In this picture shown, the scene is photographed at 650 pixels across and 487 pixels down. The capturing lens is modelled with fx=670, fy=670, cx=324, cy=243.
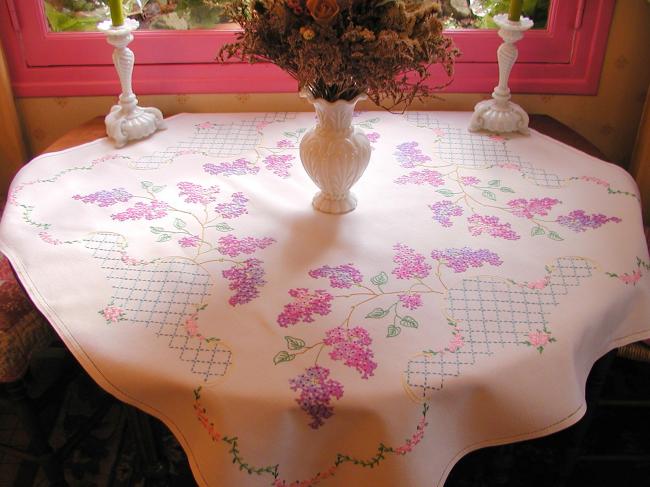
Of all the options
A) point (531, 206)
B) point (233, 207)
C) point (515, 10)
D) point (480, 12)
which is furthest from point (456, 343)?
point (480, 12)

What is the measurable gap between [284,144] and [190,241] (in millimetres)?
501

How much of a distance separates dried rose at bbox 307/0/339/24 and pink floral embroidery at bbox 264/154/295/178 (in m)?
0.53

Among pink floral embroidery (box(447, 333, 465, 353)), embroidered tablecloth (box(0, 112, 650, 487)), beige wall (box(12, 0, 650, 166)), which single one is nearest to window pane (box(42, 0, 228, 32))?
beige wall (box(12, 0, 650, 166))

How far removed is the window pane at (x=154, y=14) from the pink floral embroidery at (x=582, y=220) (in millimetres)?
1113

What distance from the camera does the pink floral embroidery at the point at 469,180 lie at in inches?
60.8

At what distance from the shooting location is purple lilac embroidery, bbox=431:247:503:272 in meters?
1.26

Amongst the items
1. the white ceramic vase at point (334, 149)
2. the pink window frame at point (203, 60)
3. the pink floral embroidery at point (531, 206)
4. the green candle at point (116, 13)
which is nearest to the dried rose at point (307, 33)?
the white ceramic vase at point (334, 149)

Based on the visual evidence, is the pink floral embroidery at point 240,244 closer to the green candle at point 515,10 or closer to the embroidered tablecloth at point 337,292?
the embroidered tablecloth at point 337,292

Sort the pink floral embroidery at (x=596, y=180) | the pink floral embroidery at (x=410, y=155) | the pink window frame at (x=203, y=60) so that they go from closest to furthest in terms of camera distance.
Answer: the pink floral embroidery at (x=596, y=180)
the pink floral embroidery at (x=410, y=155)
the pink window frame at (x=203, y=60)

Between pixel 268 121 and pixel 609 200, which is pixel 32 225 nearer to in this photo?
pixel 268 121

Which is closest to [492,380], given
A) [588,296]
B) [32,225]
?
[588,296]

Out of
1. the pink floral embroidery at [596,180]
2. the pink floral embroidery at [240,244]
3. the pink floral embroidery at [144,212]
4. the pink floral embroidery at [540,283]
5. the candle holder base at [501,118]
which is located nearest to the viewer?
the pink floral embroidery at [540,283]

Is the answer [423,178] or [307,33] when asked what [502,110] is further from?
[307,33]

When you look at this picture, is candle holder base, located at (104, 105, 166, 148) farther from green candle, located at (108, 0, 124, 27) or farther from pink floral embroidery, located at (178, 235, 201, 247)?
pink floral embroidery, located at (178, 235, 201, 247)
